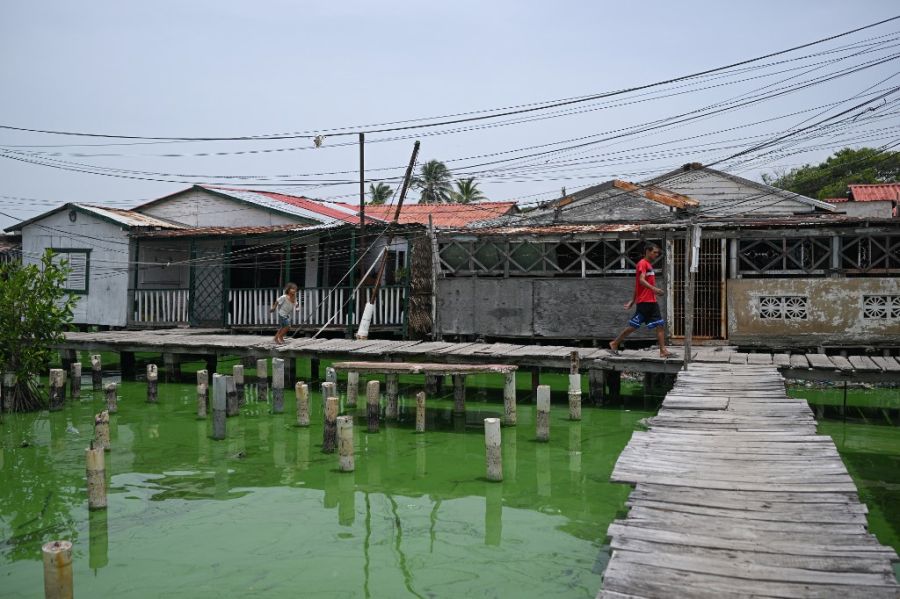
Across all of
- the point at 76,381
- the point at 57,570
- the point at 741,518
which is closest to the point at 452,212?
the point at 76,381

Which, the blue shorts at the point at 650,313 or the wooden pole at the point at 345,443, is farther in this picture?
the blue shorts at the point at 650,313

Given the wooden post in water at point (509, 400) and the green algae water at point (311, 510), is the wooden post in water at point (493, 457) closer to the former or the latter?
the green algae water at point (311, 510)

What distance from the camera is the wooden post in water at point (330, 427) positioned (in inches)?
466

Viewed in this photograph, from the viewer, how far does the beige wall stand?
15.5 metres

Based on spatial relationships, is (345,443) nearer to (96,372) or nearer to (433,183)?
(96,372)

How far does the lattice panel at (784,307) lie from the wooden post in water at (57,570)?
13802 millimetres

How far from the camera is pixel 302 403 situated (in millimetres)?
13656

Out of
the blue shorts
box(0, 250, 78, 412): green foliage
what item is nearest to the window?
box(0, 250, 78, 412): green foliage

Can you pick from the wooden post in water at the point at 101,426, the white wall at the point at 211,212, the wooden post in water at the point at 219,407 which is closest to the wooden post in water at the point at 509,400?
the wooden post in water at the point at 219,407

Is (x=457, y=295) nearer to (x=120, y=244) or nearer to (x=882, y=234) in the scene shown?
(x=882, y=234)

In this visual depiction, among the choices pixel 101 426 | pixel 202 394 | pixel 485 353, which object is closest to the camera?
pixel 101 426

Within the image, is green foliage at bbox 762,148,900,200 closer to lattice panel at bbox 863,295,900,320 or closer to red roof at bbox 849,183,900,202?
red roof at bbox 849,183,900,202

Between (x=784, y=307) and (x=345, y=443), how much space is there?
32.3 ft

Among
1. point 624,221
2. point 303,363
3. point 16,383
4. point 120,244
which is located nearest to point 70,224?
point 120,244
